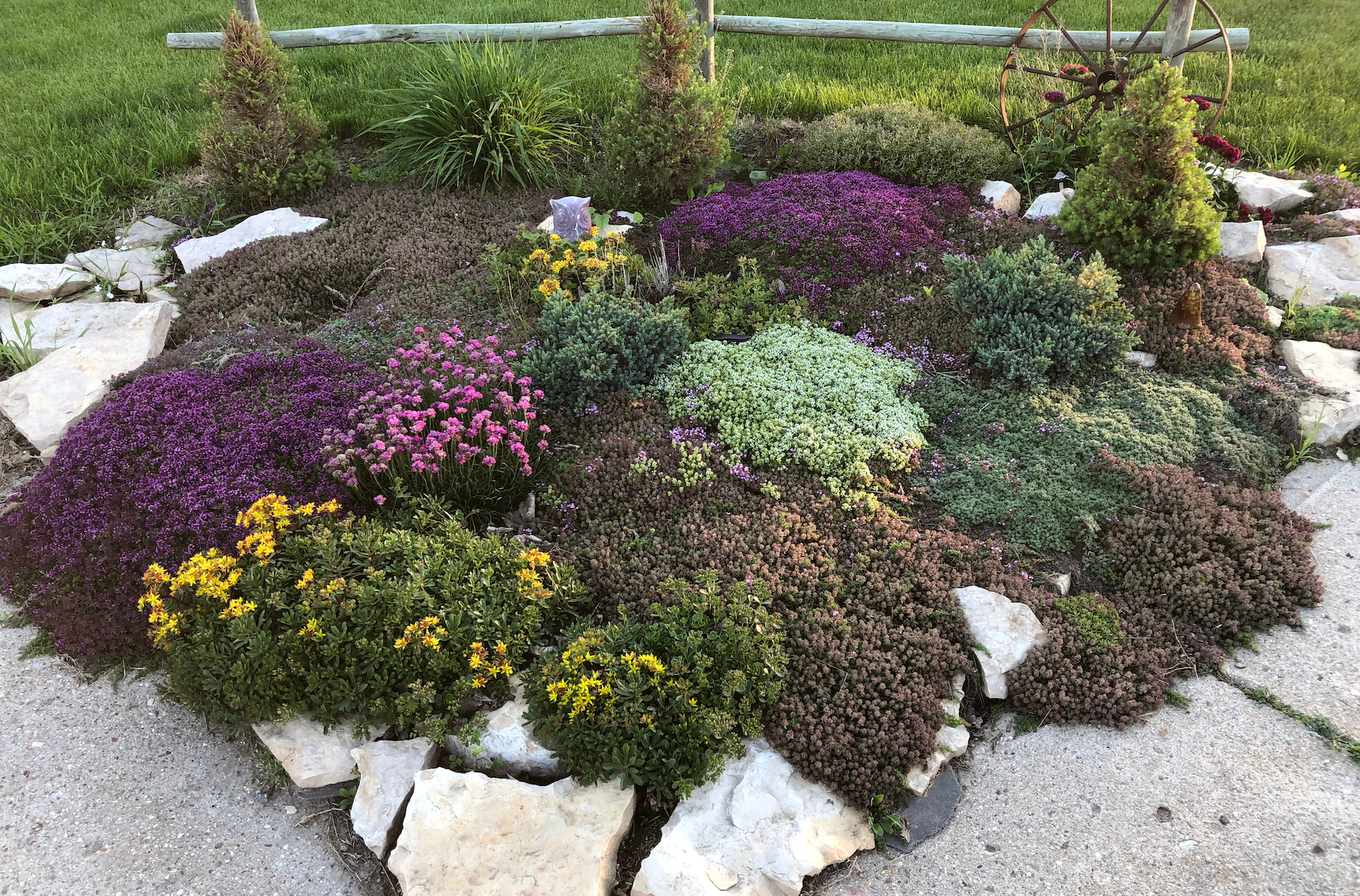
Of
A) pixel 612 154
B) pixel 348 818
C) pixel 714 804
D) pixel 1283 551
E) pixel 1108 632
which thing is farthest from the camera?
pixel 612 154

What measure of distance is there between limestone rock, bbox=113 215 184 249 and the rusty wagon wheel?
7.50 m

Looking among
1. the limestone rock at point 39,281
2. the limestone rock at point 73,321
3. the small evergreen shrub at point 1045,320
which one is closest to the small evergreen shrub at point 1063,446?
the small evergreen shrub at point 1045,320

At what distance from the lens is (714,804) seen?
10.9 feet

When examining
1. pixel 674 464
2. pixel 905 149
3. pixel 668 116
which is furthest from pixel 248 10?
pixel 674 464

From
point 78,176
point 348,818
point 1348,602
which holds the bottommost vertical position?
point 348,818

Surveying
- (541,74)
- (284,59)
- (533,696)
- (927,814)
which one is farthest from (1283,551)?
(284,59)

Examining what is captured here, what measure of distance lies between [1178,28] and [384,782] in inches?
325

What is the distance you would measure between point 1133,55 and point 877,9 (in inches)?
158

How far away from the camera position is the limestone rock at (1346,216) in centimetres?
649

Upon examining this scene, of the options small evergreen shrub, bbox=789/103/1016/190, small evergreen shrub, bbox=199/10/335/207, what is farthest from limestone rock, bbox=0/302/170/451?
small evergreen shrub, bbox=789/103/1016/190

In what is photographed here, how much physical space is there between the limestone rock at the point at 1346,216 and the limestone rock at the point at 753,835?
6282 mm

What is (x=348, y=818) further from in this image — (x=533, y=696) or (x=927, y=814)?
(x=927, y=814)

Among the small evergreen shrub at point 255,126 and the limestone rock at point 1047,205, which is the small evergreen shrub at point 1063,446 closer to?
the limestone rock at point 1047,205

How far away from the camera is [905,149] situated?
23.6 feet
